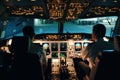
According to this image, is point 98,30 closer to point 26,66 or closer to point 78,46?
point 26,66

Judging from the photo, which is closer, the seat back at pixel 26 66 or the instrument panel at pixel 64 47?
the seat back at pixel 26 66

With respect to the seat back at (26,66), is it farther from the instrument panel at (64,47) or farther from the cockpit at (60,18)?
the instrument panel at (64,47)

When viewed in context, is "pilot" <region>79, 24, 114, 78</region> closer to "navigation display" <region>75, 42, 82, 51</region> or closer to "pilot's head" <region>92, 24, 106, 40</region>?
"pilot's head" <region>92, 24, 106, 40</region>

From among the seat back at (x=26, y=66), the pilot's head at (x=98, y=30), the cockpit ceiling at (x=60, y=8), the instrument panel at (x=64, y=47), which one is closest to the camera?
the seat back at (x=26, y=66)

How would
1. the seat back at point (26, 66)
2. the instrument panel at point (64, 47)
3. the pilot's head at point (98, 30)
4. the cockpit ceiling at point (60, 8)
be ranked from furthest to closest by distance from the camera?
the cockpit ceiling at point (60, 8)
the instrument panel at point (64, 47)
the pilot's head at point (98, 30)
the seat back at point (26, 66)

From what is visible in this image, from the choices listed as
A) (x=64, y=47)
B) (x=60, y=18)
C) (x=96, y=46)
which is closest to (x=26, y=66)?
(x=96, y=46)

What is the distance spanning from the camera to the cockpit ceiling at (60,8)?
726 cm

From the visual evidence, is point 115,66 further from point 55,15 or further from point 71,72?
point 55,15

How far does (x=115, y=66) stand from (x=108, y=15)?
5982mm

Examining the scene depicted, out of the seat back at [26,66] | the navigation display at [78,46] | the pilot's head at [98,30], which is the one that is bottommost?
the navigation display at [78,46]

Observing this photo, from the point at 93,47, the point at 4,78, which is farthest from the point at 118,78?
the point at 4,78

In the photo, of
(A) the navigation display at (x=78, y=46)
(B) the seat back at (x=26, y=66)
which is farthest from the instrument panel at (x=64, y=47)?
(B) the seat back at (x=26, y=66)

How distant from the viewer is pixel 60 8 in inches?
300

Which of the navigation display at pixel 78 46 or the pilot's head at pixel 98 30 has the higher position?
the pilot's head at pixel 98 30
